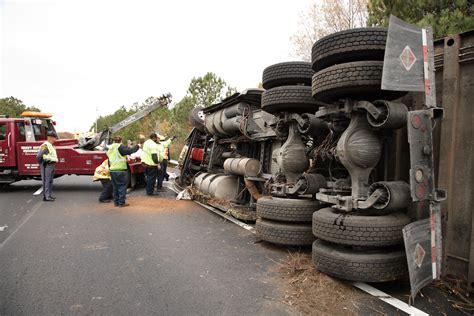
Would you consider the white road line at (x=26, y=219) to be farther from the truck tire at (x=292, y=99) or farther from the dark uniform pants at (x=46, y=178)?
the truck tire at (x=292, y=99)

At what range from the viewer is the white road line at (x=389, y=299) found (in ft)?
9.83

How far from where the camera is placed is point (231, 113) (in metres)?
8.23

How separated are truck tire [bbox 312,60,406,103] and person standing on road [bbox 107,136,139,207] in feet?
18.4

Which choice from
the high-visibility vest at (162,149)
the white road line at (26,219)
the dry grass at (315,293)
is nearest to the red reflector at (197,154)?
the high-visibility vest at (162,149)

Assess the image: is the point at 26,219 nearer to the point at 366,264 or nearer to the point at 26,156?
the point at 26,156

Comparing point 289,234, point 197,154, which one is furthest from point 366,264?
point 197,154

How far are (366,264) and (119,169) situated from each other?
6433mm

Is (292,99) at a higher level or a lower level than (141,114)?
lower

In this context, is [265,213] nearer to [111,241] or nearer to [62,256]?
[111,241]

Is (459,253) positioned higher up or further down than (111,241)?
higher up

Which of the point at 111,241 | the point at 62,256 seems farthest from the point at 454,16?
the point at 62,256

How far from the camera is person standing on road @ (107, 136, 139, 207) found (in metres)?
8.28

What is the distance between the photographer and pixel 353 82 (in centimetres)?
355

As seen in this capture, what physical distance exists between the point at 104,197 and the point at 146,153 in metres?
1.81
